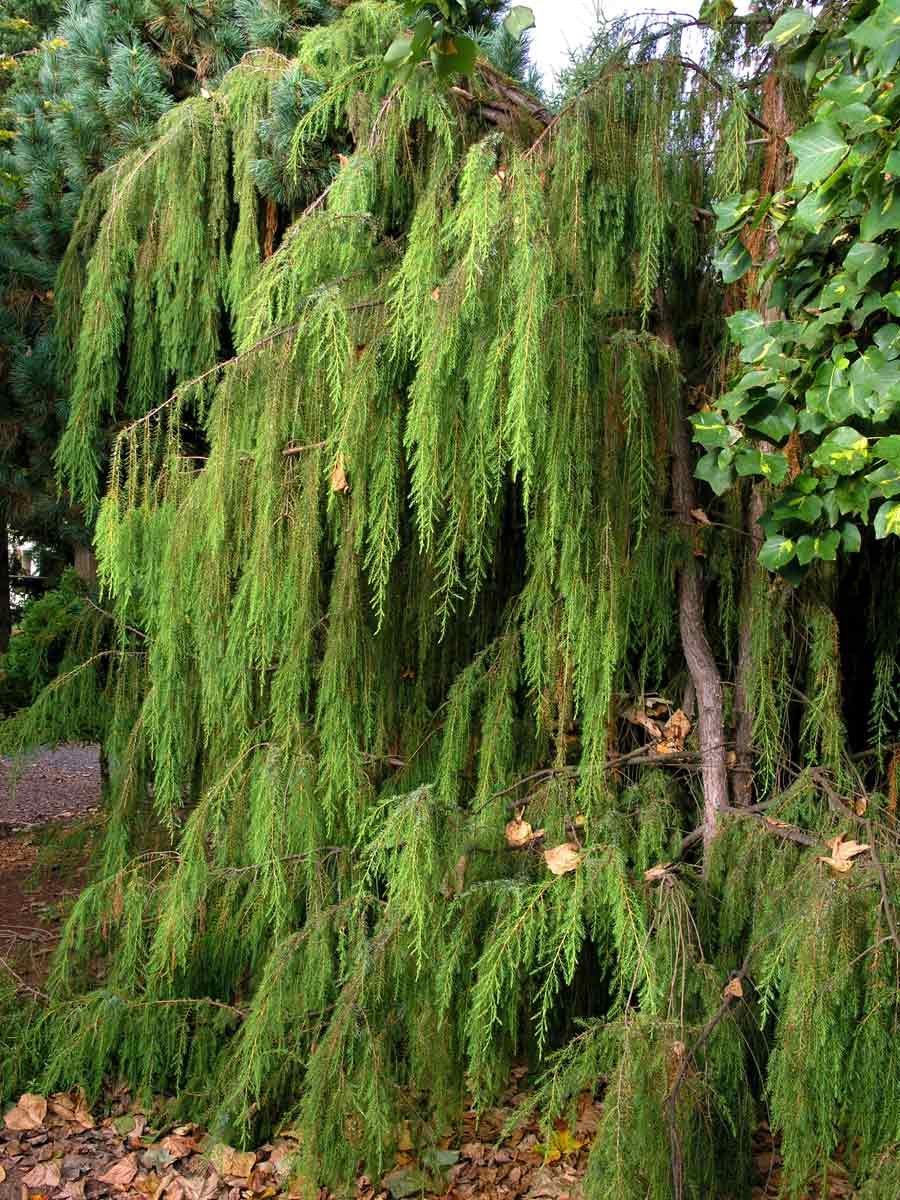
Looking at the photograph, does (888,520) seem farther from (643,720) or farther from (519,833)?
(519,833)

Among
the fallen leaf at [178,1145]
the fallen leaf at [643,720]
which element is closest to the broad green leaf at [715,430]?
the fallen leaf at [643,720]

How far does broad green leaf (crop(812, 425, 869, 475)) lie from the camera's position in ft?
6.57

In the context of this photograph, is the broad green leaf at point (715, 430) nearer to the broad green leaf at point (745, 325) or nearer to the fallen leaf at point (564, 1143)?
the broad green leaf at point (745, 325)

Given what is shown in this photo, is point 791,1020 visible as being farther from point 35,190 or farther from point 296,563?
point 35,190

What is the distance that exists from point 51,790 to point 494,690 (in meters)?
5.30

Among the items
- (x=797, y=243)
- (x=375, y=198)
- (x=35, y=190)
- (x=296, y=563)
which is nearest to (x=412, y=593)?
(x=296, y=563)

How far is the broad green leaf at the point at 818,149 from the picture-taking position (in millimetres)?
1894

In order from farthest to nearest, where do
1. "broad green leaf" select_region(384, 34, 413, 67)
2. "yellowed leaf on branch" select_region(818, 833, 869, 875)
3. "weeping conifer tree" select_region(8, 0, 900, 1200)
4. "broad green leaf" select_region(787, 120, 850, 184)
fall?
"yellowed leaf on branch" select_region(818, 833, 869, 875), "weeping conifer tree" select_region(8, 0, 900, 1200), "broad green leaf" select_region(787, 120, 850, 184), "broad green leaf" select_region(384, 34, 413, 67)

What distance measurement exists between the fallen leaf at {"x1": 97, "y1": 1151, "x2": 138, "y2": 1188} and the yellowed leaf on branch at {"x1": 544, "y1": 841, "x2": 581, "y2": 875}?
1.38 meters

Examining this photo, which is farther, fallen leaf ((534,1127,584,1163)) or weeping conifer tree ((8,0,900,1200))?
fallen leaf ((534,1127,584,1163))

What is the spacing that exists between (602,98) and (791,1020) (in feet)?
6.32

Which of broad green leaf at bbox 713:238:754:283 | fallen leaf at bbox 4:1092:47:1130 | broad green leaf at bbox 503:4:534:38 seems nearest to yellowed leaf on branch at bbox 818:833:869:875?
broad green leaf at bbox 713:238:754:283

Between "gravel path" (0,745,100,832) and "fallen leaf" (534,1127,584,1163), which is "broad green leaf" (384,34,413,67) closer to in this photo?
"fallen leaf" (534,1127,584,1163)

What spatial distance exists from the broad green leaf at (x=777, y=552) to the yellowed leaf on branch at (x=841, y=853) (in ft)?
1.94
